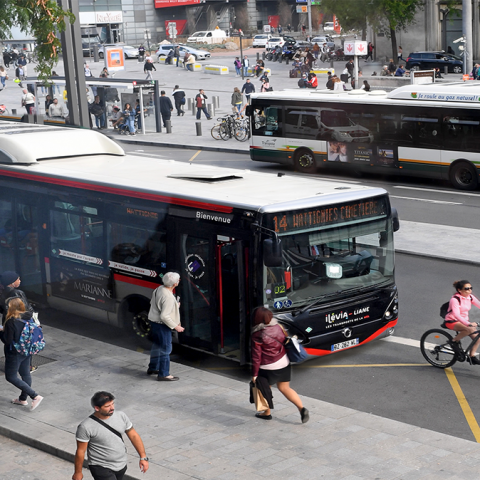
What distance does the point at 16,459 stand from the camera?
25.8 feet

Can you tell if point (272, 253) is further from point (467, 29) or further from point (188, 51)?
point (188, 51)

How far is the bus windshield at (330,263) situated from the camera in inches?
374

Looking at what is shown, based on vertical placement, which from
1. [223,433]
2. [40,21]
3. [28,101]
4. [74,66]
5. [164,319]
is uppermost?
[40,21]

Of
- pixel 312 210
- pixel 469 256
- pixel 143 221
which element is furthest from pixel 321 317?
pixel 469 256

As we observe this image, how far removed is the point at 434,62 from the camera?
5641 cm

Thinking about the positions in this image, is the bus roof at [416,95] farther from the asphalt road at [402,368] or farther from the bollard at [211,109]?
the bollard at [211,109]

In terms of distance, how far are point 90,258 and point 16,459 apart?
13.6 ft

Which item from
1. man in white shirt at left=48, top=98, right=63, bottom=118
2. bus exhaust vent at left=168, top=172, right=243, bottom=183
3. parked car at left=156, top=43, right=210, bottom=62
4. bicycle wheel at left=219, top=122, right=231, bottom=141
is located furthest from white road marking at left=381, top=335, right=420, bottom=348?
parked car at left=156, top=43, right=210, bottom=62

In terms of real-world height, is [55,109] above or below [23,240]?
above

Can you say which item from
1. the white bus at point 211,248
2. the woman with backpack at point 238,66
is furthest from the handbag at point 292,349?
the woman with backpack at point 238,66

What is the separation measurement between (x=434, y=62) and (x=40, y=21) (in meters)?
47.7

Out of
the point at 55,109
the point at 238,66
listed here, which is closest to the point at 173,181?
the point at 55,109

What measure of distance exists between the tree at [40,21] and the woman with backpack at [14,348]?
4.98 meters

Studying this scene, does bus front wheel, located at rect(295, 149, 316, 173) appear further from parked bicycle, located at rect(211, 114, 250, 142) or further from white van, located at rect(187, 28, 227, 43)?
white van, located at rect(187, 28, 227, 43)
